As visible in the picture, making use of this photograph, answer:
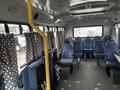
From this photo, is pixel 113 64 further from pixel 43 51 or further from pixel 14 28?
pixel 14 28

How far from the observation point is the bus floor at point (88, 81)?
4.14m

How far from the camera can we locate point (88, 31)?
8859 millimetres

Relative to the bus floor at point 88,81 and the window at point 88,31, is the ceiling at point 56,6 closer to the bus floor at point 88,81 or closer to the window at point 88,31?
the bus floor at point 88,81

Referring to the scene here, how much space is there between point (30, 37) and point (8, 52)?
1069 mm

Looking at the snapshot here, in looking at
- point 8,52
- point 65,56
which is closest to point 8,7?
point 8,52

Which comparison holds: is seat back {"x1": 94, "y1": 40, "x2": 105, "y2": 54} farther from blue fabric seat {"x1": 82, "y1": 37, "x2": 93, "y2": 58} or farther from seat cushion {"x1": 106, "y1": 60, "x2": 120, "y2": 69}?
seat cushion {"x1": 106, "y1": 60, "x2": 120, "y2": 69}

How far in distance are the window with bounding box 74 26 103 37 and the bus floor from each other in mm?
3593

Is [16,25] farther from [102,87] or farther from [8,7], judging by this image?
[102,87]

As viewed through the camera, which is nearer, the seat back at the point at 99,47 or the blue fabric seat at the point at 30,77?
the blue fabric seat at the point at 30,77

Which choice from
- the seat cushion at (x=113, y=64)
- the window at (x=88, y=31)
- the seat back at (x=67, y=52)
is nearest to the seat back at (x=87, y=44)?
the window at (x=88, y=31)

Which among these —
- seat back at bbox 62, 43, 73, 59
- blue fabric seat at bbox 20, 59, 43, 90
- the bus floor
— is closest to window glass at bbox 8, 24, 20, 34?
blue fabric seat at bbox 20, 59, 43, 90

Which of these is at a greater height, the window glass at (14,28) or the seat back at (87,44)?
the window glass at (14,28)

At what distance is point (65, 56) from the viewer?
19.0ft

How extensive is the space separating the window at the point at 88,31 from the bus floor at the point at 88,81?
359 centimetres
